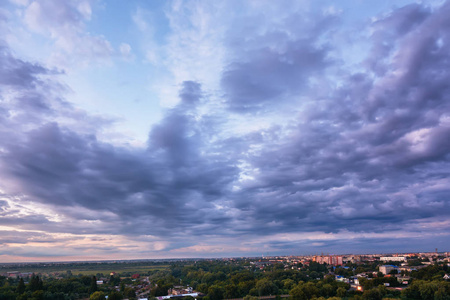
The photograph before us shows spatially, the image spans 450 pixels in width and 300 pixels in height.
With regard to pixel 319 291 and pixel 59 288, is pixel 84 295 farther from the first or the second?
pixel 319 291

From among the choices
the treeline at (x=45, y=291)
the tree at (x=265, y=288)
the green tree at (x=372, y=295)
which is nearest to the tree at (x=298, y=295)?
the green tree at (x=372, y=295)

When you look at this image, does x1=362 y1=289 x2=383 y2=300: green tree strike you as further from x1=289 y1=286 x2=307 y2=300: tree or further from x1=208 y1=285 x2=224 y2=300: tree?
x1=208 y1=285 x2=224 y2=300: tree

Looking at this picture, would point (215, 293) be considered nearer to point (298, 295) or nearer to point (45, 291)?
point (298, 295)

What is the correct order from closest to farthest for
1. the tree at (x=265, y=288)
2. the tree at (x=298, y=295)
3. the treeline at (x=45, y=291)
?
the tree at (x=298, y=295) → the treeline at (x=45, y=291) → the tree at (x=265, y=288)

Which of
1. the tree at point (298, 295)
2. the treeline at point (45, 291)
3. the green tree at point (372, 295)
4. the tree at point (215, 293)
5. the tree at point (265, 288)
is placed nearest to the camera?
the green tree at point (372, 295)

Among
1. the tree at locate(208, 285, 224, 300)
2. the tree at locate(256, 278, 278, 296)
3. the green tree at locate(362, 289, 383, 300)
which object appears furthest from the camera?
the tree at locate(256, 278, 278, 296)

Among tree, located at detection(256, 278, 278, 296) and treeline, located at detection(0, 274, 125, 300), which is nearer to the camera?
treeline, located at detection(0, 274, 125, 300)

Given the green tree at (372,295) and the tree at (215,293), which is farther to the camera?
the tree at (215,293)

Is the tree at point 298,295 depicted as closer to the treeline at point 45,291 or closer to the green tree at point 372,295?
the green tree at point 372,295

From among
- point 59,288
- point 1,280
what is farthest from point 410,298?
point 1,280

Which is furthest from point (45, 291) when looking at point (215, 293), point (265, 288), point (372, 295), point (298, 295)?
point (372, 295)

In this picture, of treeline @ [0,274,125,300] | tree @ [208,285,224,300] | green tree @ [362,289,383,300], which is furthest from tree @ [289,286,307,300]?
treeline @ [0,274,125,300]
